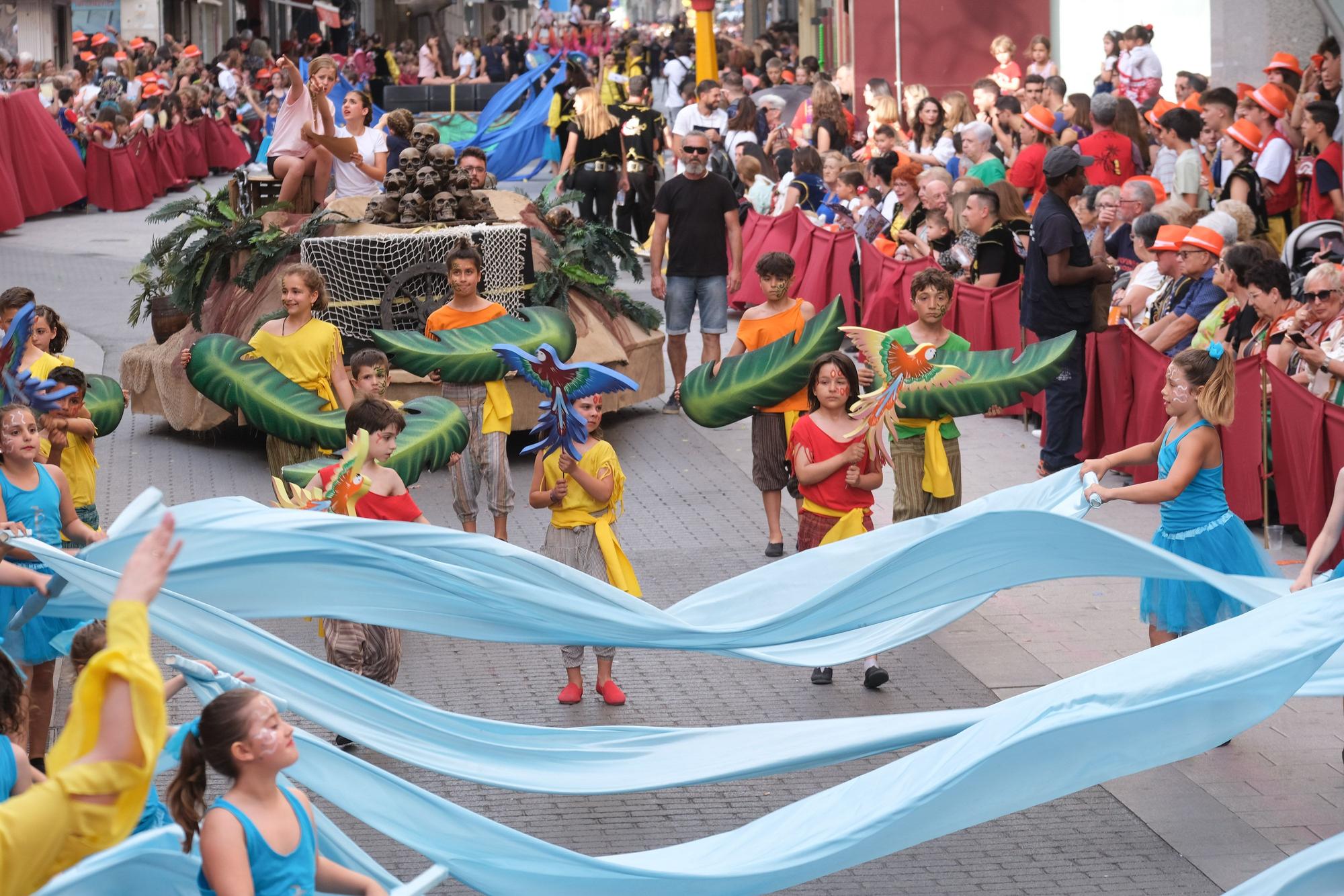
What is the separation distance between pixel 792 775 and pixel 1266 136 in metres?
8.68

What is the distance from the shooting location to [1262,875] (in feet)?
15.1

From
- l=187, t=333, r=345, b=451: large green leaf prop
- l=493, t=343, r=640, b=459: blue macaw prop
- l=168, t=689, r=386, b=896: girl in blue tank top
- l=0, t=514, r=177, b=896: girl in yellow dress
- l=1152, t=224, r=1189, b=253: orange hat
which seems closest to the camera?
l=0, t=514, r=177, b=896: girl in yellow dress

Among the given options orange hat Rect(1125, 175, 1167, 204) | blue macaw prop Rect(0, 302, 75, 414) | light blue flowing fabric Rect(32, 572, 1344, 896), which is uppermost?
orange hat Rect(1125, 175, 1167, 204)

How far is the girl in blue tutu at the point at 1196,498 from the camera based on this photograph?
258 inches

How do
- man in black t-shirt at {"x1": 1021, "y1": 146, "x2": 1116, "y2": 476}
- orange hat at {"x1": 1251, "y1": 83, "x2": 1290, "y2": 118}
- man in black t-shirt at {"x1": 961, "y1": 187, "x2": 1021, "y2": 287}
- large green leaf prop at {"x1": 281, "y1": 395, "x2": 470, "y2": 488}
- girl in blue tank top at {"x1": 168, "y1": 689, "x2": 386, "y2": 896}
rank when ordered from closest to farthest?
girl in blue tank top at {"x1": 168, "y1": 689, "x2": 386, "y2": 896}
large green leaf prop at {"x1": 281, "y1": 395, "x2": 470, "y2": 488}
man in black t-shirt at {"x1": 1021, "y1": 146, "x2": 1116, "y2": 476}
man in black t-shirt at {"x1": 961, "y1": 187, "x2": 1021, "y2": 287}
orange hat at {"x1": 1251, "y1": 83, "x2": 1290, "y2": 118}

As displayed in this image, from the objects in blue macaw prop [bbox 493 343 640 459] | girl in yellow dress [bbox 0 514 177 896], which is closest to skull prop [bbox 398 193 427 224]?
blue macaw prop [bbox 493 343 640 459]

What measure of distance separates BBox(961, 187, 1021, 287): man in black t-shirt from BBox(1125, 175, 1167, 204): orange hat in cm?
98

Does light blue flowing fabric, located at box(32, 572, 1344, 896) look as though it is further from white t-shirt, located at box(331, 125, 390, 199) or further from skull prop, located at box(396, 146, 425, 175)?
white t-shirt, located at box(331, 125, 390, 199)

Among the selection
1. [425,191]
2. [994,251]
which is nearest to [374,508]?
[425,191]

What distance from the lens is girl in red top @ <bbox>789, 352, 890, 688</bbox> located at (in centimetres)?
749

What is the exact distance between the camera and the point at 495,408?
364 inches

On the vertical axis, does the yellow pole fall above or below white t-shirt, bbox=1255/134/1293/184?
above

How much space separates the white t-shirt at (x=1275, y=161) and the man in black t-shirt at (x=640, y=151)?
8479 millimetres

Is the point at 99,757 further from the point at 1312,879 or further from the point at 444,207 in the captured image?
the point at 444,207
